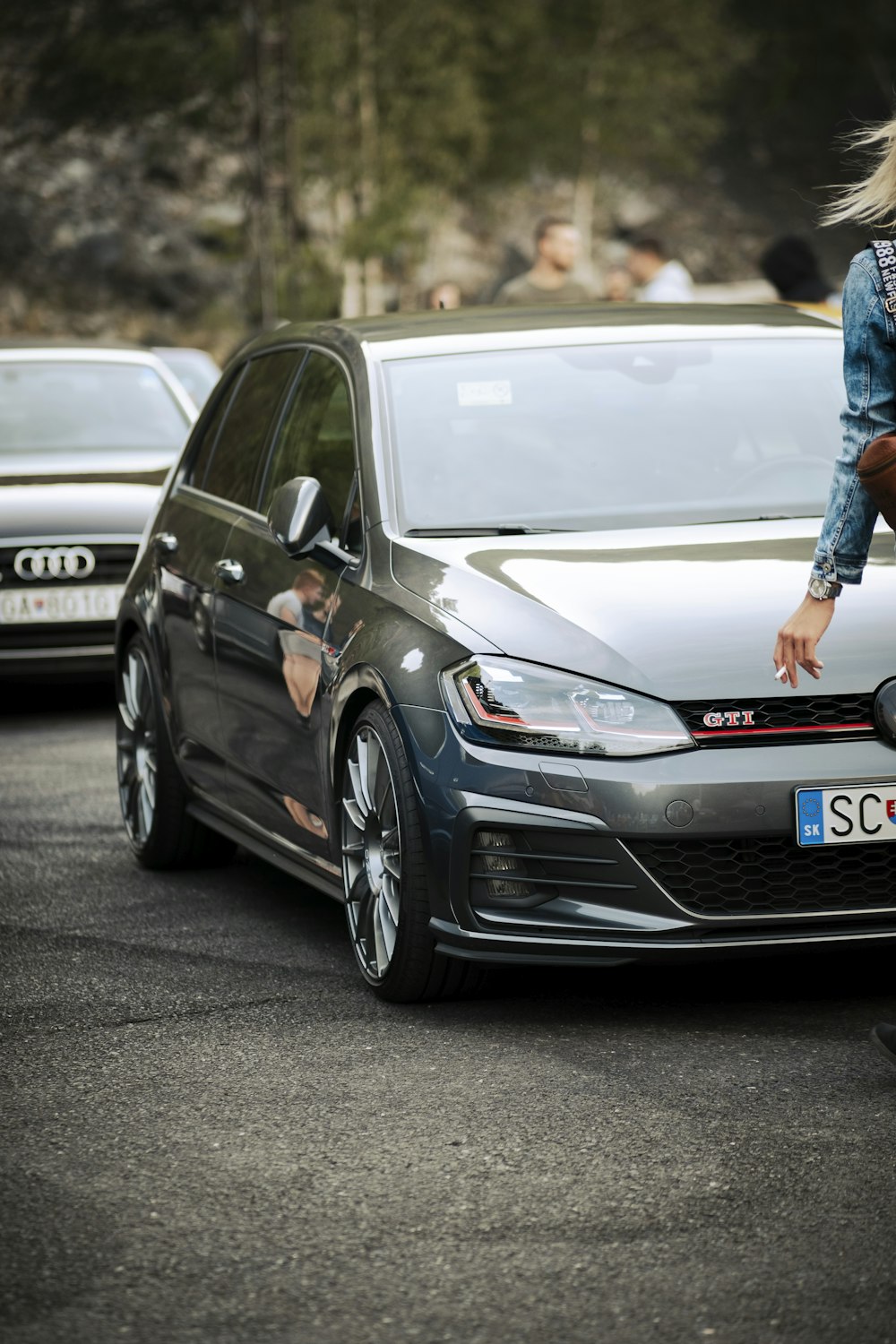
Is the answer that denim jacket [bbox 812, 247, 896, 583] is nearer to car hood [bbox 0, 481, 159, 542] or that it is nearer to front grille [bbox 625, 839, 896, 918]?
front grille [bbox 625, 839, 896, 918]

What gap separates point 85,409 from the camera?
12023mm

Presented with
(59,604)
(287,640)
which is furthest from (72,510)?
(287,640)

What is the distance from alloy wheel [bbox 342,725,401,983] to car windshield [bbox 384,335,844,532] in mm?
659

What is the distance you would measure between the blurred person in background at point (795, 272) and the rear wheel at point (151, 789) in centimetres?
552

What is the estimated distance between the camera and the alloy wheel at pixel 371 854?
4832mm

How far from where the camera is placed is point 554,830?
4449 millimetres

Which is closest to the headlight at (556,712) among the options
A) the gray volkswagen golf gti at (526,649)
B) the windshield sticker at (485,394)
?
the gray volkswagen golf gti at (526,649)

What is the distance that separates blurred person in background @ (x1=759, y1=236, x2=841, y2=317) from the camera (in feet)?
37.5

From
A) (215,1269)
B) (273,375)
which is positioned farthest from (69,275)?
(215,1269)

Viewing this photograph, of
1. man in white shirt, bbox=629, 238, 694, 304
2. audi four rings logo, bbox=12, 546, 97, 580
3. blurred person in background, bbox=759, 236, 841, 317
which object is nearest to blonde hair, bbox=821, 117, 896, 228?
audi four rings logo, bbox=12, 546, 97, 580

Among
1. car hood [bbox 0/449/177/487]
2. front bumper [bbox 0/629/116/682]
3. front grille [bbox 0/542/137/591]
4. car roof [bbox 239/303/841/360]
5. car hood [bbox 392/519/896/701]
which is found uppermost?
car roof [bbox 239/303/841/360]

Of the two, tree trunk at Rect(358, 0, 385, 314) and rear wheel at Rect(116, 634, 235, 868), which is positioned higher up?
tree trunk at Rect(358, 0, 385, 314)

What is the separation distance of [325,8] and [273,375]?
47.6m

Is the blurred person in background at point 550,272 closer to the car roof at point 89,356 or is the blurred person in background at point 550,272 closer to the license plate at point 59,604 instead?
the car roof at point 89,356
